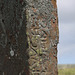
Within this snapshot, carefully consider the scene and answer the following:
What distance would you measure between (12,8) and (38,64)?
0.77 m

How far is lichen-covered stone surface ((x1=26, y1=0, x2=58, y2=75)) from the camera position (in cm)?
341

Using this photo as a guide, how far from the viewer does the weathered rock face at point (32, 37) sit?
134 inches

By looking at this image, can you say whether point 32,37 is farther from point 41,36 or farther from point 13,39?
point 13,39

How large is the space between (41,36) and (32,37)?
11 centimetres

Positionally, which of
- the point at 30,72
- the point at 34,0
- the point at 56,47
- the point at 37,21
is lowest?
the point at 30,72

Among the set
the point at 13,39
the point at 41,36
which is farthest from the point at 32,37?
the point at 13,39

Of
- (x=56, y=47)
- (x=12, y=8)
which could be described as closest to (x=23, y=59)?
(x=56, y=47)

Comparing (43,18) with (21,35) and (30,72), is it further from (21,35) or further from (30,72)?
(30,72)

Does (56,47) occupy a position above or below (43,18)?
below

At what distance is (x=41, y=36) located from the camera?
3416 mm

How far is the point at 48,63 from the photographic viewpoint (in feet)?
11.3

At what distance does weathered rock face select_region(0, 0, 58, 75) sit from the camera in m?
3.41

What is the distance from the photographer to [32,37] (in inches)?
134

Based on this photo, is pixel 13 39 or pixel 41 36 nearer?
pixel 41 36
